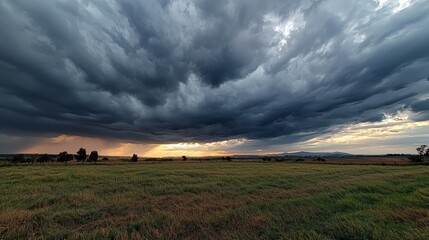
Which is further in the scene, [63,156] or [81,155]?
[81,155]

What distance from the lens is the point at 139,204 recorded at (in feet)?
40.2

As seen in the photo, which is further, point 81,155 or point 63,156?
point 81,155

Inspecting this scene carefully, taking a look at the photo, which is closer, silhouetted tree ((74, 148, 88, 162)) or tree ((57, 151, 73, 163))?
tree ((57, 151, 73, 163))

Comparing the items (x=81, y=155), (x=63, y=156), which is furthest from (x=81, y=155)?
(x=63, y=156)

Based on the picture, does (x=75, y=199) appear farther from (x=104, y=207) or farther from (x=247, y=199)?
(x=247, y=199)

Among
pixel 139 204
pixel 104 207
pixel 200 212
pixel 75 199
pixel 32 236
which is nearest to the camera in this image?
pixel 32 236

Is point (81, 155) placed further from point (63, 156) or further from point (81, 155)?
point (63, 156)

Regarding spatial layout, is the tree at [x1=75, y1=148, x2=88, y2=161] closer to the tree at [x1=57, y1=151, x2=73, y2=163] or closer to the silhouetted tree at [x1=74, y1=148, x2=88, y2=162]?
the silhouetted tree at [x1=74, y1=148, x2=88, y2=162]

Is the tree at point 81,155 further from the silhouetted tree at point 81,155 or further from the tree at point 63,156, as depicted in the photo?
the tree at point 63,156

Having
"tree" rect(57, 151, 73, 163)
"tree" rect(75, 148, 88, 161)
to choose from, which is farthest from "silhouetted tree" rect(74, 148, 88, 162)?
"tree" rect(57, 151, 73, 163)

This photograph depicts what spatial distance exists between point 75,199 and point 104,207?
3.15m

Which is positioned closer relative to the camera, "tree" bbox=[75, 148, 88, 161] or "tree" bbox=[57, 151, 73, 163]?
"tree" bbox=[57, 151, 73, 163]

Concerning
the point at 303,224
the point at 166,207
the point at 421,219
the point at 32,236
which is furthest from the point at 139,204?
the point at 421,219

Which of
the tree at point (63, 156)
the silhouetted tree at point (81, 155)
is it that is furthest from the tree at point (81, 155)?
the tree at point (63, 156)
